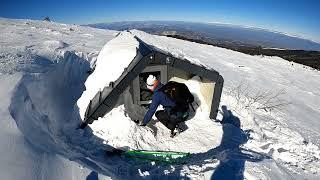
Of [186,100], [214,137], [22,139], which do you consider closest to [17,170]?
[22,139]

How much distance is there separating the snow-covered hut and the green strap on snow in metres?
1.38

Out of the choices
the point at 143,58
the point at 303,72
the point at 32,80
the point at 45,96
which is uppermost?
the point at 143,58

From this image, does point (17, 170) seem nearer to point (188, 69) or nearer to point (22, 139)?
point (22, 139)

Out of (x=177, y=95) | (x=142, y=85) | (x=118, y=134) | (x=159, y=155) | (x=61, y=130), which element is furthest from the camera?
(x=142, y=85)

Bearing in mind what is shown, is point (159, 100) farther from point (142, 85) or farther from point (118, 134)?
point (142, 85)

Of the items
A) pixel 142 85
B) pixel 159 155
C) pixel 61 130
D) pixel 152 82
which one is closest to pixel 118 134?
pixel 159 155

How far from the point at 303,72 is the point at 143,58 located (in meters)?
17.6

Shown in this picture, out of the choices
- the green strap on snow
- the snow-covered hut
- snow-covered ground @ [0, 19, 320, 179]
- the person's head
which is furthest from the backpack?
the green strap on snow

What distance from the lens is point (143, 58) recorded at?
264 inches

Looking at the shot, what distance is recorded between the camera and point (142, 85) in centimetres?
796

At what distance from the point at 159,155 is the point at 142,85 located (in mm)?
2449

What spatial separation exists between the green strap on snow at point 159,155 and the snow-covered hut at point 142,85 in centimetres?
138

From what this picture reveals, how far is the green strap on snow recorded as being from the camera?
235 inches

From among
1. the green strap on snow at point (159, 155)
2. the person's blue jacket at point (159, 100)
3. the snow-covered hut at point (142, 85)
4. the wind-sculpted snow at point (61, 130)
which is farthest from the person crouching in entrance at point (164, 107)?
the green strap on snow at point (159, 155)
